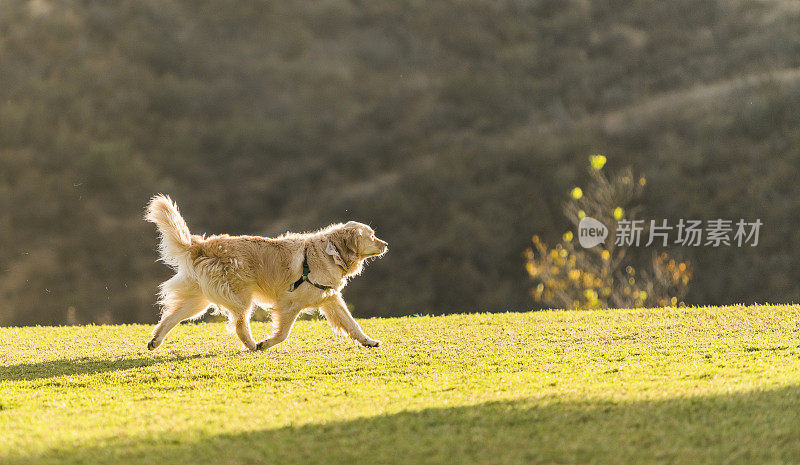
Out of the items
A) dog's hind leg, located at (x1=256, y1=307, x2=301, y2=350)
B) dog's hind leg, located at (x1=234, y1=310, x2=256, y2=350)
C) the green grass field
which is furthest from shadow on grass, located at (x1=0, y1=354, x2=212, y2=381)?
dog's hind leg, located at (x1=256, y1=307, x2=301, y2=350)

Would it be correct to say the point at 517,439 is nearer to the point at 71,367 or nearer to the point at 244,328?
the point at 244,328

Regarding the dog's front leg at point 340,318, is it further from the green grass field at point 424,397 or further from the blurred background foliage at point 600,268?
the blurred background foliage at point 600,268

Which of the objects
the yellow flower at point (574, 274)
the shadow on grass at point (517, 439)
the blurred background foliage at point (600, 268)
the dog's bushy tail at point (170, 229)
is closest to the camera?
the shadow on grass at point (517, 439)

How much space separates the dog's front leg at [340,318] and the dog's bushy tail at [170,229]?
1264 millimetres

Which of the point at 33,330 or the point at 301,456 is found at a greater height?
the point at 33,330

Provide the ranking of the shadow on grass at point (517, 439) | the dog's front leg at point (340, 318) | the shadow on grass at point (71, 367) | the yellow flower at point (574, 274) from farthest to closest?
the yellow flower at point (574, 274)
the dog's front leg at point (340, 318)
the shadow on grass at point (71, 367)
the shadow on grass at point (517, 439)

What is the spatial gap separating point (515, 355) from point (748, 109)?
927 inches

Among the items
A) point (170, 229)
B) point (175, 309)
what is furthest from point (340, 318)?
point (170, 229)

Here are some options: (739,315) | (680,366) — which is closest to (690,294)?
(739,315)

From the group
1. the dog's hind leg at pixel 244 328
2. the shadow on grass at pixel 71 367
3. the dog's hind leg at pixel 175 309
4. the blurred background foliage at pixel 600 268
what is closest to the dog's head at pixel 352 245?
the dog's hind leg at pixel 244 328

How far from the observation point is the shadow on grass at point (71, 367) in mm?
6809

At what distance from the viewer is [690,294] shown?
77.3ft

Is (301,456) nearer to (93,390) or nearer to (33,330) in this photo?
(93,390)

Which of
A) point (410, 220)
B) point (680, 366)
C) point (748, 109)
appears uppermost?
point (748, 109)
